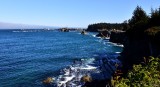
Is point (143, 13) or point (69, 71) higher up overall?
point (143, 13)

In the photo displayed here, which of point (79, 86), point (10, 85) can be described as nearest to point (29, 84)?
point (10, 85)

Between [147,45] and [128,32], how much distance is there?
31.7ft

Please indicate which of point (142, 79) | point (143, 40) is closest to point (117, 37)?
point (143, 40)

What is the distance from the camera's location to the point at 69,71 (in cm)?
5806

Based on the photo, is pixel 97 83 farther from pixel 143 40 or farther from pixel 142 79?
pixel 142 79

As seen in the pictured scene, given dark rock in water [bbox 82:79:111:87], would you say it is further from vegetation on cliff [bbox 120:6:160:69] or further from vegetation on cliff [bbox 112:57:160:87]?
vegetation on cliff [bbox 112:57:160:87]

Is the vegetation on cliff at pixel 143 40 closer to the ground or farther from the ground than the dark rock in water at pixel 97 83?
farther from the ground

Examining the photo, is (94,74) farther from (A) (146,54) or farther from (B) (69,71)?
(A) (146,54)

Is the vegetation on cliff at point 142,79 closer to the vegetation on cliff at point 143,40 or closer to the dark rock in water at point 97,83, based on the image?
the vegetation on cliff at point 143,40

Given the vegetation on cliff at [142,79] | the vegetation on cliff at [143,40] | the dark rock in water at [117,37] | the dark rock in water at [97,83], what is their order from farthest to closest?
the dark rock in water at [117,37] → the dark rock in water at [97,83] → the vegetation on cliff at [143,40] → the vegetation on cliff at [142,79]

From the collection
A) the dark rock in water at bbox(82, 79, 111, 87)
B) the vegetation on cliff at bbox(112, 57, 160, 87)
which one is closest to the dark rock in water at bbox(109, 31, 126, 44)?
the dark rock in water at bbox(82, 79, 111, 87)

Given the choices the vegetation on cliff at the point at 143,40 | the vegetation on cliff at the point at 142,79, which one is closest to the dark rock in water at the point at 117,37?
the vegetation on cliff at the point at 143,40

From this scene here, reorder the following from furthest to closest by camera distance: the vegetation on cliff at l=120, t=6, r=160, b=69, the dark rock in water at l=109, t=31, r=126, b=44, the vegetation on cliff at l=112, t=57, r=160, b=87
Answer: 1. the dark rock in water at l=109, t=31, r=126, b=44
2. the vegetation on cliff at l=120, t=6, r=160, b=69
3. the vegetation on cliff at l=112, t=57, r=160, b=87

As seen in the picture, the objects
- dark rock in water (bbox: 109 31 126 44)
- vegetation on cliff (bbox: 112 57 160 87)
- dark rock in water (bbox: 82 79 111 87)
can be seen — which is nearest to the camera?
vegetation on cliff (bbox: 112 57 160 87)
